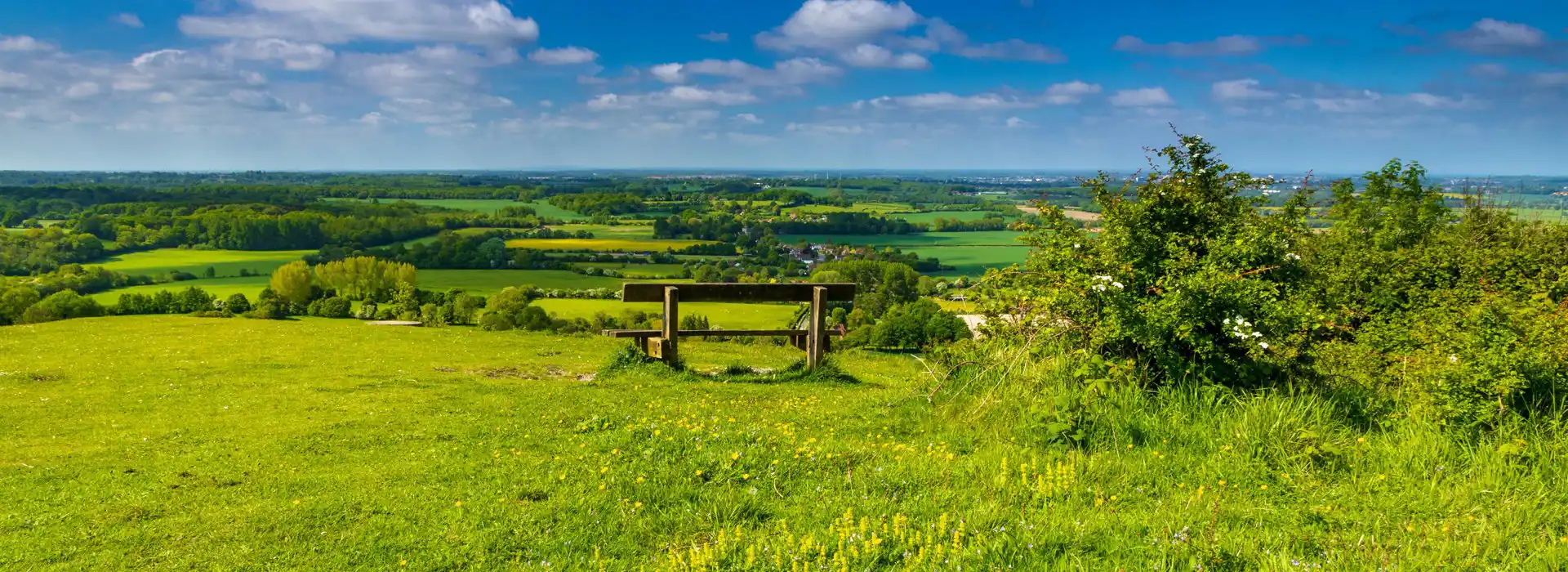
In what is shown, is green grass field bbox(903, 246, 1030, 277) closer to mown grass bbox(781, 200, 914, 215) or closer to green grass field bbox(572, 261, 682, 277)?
green grass field bbox(572, 261, 682, 277)

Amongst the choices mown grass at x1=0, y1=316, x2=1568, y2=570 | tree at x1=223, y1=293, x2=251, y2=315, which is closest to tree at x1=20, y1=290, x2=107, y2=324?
tree at x1=223, y1=293, x2=251, y2=315

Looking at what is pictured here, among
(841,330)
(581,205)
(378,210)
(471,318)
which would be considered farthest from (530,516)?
(581,205)

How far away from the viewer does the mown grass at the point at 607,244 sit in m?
101

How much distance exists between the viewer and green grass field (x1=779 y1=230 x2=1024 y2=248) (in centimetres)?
9156

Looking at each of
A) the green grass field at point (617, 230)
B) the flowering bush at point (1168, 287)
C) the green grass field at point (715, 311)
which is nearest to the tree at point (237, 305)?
the green grass field at point (715, 311)

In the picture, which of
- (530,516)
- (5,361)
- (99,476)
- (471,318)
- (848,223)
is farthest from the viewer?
(848,223)

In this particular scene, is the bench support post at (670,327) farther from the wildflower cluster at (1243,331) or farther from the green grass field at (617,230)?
the green grass field at (617,230)

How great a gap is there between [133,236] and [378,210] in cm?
3444

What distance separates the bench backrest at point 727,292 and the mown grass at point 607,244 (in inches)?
3427

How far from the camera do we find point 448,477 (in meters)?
6.63

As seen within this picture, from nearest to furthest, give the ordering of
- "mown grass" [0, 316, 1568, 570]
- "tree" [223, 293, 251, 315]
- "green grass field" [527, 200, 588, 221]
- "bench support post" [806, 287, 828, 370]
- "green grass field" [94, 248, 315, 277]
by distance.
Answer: "mown grass" [0, 316, 1568, 570] → "bench support post" [806, 287, 828, 370] → "tree" [223, 293, 251, 315] → "green grass field" [94, 248, 315, 277] → "green grass field" [527, 200, 588, 221]

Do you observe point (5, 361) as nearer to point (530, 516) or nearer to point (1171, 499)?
point (530, 516)

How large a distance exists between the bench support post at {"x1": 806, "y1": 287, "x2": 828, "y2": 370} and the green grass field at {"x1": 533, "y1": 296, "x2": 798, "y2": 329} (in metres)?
34.6

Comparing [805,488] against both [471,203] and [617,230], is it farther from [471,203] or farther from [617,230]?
[471,203]
